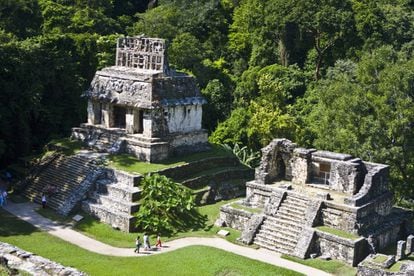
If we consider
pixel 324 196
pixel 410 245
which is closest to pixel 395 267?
pixel 410 245

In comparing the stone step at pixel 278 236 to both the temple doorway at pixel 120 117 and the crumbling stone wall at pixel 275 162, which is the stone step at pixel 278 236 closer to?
the crumbling stone wall at pixel 275 162

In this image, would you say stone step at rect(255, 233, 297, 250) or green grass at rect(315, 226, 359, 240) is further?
stone step at rect(255, 233, 297, 250)

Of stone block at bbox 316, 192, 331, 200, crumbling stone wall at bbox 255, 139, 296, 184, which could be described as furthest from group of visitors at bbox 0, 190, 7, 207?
stone block at bbox 316, 192, 331, 200

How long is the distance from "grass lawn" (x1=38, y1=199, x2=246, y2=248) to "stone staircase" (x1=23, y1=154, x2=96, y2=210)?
2.98 ft

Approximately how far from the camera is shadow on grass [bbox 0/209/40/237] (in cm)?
2276

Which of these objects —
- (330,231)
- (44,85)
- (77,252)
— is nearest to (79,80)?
(44,85)

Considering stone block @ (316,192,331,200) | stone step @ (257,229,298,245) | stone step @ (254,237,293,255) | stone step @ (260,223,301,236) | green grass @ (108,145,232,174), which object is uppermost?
green grass @ (108,145,232,174)

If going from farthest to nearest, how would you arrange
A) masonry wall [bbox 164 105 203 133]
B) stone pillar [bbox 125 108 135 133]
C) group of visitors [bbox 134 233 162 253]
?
masonry wall [bbox 164 105 203 133]
stone pillar [bbox 125 108 135 133]
group of visitors [bbox 134 233 162 253]

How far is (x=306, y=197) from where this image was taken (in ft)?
75.3

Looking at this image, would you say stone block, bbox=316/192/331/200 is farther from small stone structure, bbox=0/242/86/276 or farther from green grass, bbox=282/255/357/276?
small stone structure, bbox=0/242/86/276

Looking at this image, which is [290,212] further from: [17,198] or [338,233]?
[17,198]

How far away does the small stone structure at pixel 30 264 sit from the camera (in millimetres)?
14680

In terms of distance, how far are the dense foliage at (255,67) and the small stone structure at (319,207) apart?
14.4 ft

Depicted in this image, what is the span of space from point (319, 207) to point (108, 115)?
11.5 meters
